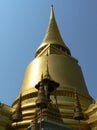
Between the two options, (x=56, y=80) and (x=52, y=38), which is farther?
(x=52, y=38)

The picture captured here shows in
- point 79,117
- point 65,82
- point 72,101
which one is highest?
point 65,82

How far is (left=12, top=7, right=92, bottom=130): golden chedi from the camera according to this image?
51.6ft

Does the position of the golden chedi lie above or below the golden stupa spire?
below

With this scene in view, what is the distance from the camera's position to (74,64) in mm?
20516

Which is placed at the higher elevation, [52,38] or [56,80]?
[52,38]

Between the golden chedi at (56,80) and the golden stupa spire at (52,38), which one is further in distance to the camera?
the golden stupa spire at (52,38)

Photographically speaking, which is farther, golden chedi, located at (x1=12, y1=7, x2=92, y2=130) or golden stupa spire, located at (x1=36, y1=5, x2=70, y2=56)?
→ golden stupa spire, located at (x1=36, y1=5, x2=70, y2=56)

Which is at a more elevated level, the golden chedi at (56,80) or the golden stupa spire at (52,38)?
the golden stupa spire at (52,38)

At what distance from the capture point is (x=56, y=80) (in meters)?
18.4

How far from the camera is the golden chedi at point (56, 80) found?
1574 centimetres

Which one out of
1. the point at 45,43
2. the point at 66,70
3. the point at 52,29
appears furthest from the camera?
the point at 52,29

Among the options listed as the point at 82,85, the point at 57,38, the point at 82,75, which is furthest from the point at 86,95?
the point at 57,38

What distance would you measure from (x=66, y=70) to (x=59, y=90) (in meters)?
2.43

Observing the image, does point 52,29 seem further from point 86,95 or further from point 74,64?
point 86,95
